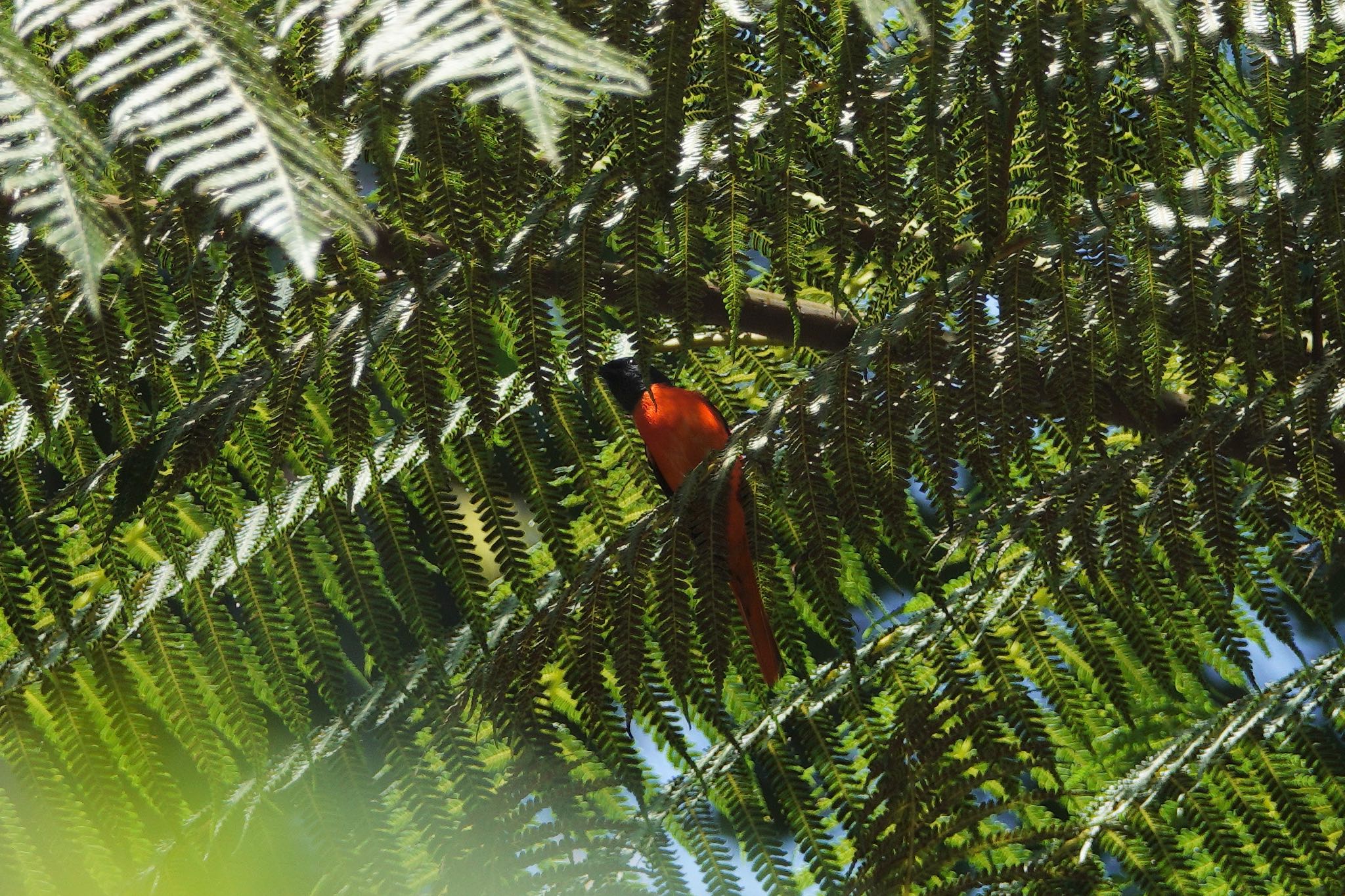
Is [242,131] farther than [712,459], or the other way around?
[712,459]

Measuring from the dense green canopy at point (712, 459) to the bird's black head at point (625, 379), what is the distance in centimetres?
117

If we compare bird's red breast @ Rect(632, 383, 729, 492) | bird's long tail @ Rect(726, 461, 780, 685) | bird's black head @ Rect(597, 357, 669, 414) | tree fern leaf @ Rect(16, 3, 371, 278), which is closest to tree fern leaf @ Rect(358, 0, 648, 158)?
tree fern leaf @ Rect(16, 3, 371, 278)

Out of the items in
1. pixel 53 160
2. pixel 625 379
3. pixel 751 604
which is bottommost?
pixel 751 604

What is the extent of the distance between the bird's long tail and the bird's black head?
3.12ft

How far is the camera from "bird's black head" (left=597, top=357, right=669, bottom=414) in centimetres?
281

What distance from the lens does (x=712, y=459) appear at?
3.59ft

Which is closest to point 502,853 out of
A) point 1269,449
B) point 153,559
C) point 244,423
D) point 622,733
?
point 622,733

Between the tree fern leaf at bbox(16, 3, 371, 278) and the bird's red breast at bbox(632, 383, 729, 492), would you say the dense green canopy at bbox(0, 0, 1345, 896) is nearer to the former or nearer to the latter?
the tree fern leaf at bbox(16, 3, 371, 278)

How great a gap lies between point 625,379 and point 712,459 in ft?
5.86

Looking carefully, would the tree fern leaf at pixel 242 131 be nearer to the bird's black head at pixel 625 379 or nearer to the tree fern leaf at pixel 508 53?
the tree fern leaf at pixel 508 53

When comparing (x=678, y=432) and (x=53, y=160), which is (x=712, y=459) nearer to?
(x=53, y=160)

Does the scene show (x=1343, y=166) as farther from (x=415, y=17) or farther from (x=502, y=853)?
(x=502, y=853)

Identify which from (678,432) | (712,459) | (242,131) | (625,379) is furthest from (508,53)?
(625,379)

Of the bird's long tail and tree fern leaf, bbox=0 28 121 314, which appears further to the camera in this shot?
the bird's long tail
